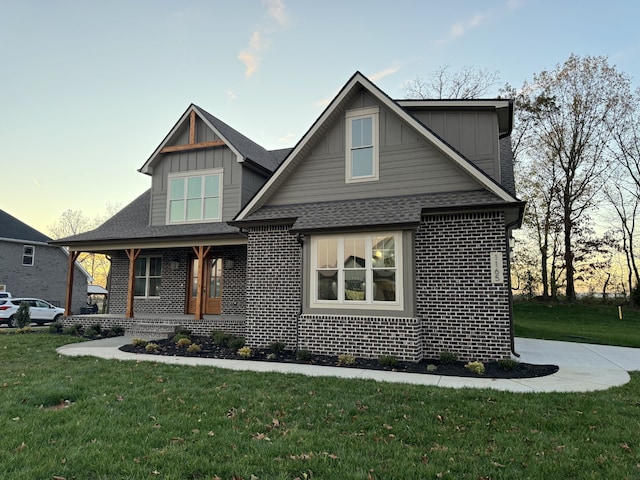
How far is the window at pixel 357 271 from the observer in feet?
29.9

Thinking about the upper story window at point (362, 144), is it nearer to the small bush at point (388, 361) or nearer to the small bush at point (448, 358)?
the small bush at point (388, 361)

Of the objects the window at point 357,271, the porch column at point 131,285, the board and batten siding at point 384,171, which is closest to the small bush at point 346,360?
the window at point 357,271

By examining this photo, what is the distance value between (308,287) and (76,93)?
11.3m

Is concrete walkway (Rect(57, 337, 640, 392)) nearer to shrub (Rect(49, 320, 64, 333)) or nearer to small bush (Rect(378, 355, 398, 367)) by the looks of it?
small bush (Rect(378, 355, 398, 367))

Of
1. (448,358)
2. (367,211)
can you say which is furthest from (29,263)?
(448,358)

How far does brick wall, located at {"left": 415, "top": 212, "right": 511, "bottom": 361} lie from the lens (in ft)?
27.9

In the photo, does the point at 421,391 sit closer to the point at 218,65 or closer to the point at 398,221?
the point at 398,221

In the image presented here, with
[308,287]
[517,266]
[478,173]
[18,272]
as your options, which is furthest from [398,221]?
[18,272]

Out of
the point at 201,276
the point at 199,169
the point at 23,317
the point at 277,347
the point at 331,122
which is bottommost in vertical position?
the point at 277,347

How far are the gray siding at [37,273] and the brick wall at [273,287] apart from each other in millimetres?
22350

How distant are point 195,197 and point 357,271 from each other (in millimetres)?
7791

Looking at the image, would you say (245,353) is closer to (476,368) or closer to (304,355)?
(304,355)

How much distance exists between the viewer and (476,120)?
34.3 ft

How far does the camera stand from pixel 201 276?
13.6 m
